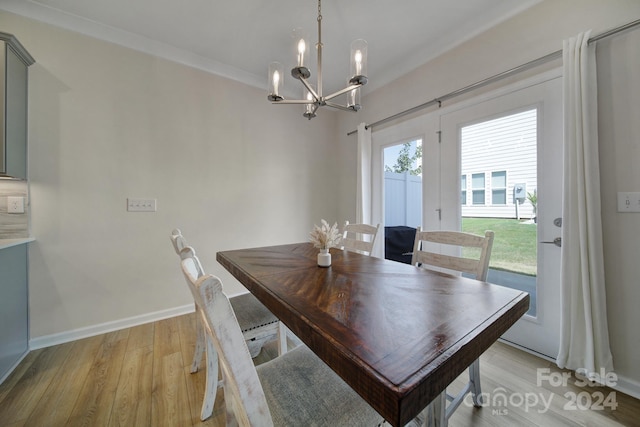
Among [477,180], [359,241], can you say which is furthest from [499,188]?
[359,241]

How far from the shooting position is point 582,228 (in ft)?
4.68

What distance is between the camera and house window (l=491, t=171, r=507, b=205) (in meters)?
1.90

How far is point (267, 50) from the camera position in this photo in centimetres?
238

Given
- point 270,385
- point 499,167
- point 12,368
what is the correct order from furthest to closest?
1. point 499,167
2. point 12,368
3. point 270,385

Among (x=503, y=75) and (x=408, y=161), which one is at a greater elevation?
(x=503, y=75)

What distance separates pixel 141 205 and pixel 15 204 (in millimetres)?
744

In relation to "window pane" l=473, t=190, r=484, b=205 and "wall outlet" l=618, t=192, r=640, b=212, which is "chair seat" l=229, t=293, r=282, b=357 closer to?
"window pane" l=473, t=190, r=484, b=205

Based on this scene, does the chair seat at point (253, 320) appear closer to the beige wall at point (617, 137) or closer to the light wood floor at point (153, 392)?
the light wood floor at point (153, 392)

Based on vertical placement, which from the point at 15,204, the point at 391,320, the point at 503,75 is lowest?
the point at 391,320

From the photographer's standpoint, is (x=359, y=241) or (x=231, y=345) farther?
(x=359, y=241)

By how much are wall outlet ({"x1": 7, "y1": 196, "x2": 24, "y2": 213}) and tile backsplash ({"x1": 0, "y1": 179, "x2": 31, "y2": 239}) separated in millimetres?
18

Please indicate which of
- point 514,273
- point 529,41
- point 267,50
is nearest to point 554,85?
point 529,41

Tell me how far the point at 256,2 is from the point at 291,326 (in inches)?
88.6

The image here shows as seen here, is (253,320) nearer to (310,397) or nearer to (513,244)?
(310,397)
